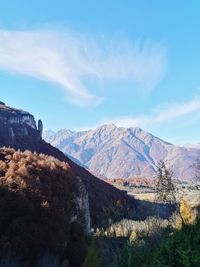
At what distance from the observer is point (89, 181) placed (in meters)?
113

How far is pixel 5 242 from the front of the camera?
81.9ft

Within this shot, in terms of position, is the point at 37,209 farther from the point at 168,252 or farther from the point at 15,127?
the point at 15,127

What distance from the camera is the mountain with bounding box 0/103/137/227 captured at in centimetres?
9219

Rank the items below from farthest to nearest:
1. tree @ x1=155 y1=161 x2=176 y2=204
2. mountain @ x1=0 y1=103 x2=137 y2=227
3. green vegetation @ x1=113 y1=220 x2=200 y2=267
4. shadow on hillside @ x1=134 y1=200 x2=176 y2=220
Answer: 1. tree @ x1=155 y1=161 x2=176 y2=204
2. shadow on hillside @ x1=134 y1=200 x2=176 y2=220
3. mountain @ x1=0 y1=103 x2=137 y2=227
4. green vegetation @ x1=113 y1=220 x2=200 y2=267

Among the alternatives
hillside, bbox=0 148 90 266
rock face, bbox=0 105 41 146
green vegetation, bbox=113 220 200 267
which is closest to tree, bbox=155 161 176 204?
rock face, bbox=0 105 41 146

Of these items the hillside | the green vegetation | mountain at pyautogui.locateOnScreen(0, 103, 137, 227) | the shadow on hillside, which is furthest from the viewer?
the shadow on hillside

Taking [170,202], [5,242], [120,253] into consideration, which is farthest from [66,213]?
[170,202]

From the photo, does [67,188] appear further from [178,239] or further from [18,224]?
[178,239]

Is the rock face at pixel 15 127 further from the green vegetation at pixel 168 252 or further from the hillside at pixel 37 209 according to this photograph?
the green vegetation at pixel 168 252

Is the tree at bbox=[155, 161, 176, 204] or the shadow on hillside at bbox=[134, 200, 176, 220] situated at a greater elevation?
the tree at bbox=[155, 161, 176, 204]

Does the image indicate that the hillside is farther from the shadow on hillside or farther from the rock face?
the rock face

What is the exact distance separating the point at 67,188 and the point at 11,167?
5.34 meters

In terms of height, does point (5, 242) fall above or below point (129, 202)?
below

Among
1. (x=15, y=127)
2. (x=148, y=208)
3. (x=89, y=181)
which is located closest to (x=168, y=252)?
(x=89, y=181)
